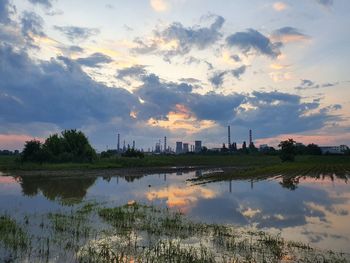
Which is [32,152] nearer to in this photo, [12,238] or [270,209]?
[270,209]

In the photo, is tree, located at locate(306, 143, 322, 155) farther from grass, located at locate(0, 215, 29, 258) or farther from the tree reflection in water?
grass, located at locate(0, 215, 29, 258)

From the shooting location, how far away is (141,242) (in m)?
13.9

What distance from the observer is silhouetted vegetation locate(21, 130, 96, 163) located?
80250mm

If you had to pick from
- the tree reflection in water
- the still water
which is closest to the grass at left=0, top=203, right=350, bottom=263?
the still water

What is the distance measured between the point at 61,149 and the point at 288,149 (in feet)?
185

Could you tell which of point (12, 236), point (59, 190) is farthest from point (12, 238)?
point (59, 190)

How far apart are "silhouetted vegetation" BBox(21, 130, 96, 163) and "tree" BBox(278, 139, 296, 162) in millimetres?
47872

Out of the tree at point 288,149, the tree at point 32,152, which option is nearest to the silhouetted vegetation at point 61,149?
the tree at point 32,152

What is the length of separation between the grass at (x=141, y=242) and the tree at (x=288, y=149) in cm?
8270

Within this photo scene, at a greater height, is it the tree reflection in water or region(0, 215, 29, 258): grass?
the tree reflection in water

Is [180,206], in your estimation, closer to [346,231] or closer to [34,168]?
[346,231]

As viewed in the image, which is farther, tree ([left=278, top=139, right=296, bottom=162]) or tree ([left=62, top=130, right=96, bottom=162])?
tree ([left=278, top=139, right=296, bottom=162])

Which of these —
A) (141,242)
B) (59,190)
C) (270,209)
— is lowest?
(141,242)

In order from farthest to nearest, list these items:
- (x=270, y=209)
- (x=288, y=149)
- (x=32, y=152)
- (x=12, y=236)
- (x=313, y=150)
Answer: (x=313, y=150) < (x=288, y=149) < (x=32, y=152) < (x=270, y=209) < (x=12, y=236)
